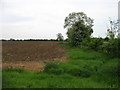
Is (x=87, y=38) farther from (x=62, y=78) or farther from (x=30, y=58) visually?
(x=62, y=78)

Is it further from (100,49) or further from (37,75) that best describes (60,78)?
(100,49)

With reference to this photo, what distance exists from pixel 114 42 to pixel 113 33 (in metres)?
1.58

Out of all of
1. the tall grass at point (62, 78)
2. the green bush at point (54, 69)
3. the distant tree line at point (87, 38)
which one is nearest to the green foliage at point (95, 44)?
the distant tree line at point (87, 38)

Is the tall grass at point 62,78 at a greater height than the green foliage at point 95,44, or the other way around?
the green foliage at point 95,44

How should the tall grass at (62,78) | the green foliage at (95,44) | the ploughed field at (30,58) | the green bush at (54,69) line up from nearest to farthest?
the tall grass at (62,78) → the green bush at (54,69) → the ploughed field at (30,58) → the green foliage at (95,44)

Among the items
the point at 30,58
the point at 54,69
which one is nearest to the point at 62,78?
the point at 54,69

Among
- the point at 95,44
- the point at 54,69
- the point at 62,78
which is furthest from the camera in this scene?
the point at 95,44

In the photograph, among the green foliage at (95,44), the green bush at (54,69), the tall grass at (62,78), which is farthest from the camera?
the green foliage at (95,44)

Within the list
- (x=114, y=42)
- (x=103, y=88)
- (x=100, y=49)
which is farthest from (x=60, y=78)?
(x=100, y=49)

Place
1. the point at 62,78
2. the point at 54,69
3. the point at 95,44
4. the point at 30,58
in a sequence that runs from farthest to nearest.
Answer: the point at 95,44, the point at 30,58, the point at 54,69, the point at 62,78

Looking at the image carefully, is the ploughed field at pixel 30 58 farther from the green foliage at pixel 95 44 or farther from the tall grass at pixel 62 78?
the green foliage at pixel 95 44

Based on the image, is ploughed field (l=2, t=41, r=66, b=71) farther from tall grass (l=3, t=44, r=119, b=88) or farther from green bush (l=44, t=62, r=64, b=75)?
tall grass (l=3, t=44, r=119, b=88)

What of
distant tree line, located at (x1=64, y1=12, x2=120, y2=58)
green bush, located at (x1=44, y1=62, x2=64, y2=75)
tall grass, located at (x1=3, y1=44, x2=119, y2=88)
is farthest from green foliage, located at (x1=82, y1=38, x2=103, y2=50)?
green bush, located at (x1=44, y1=62, x2=64, y2=75)

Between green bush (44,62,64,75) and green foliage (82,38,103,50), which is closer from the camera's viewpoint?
green bush (44,62,64,75)
